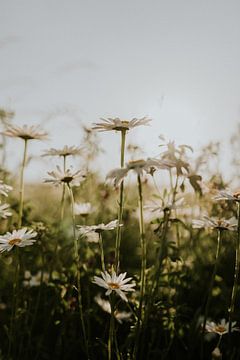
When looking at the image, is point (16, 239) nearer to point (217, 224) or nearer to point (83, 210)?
point (83, 210)

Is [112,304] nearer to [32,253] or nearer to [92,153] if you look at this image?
[32,253]

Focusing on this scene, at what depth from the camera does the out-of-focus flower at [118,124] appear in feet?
5.78

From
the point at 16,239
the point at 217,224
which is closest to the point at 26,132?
the point at 16,239

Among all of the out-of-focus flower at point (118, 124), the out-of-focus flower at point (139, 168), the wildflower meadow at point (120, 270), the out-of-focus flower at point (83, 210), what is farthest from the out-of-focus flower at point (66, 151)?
the out-of-focus flower at point (139, 168)

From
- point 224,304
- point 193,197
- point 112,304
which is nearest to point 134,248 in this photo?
point 193,197

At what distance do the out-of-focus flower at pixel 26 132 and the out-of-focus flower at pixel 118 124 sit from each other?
409mm

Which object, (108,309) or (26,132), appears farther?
(108,309)

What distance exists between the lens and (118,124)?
5.82ft

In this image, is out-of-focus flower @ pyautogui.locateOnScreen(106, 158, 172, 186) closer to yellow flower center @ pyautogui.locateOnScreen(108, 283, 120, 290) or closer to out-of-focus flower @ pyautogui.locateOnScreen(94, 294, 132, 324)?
yellow flower center @ pyautogui.locateOnScreen(108, 283, 120, 290)

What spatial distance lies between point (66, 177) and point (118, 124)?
1.47 feet

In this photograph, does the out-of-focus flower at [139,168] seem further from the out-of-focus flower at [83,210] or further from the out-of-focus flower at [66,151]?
the out-of-focus flower at [83,210]

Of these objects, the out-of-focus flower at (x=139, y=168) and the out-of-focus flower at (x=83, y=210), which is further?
the out-of-focus flower at (x=83, y=210)

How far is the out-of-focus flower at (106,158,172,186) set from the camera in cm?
154

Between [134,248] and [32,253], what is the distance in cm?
123
